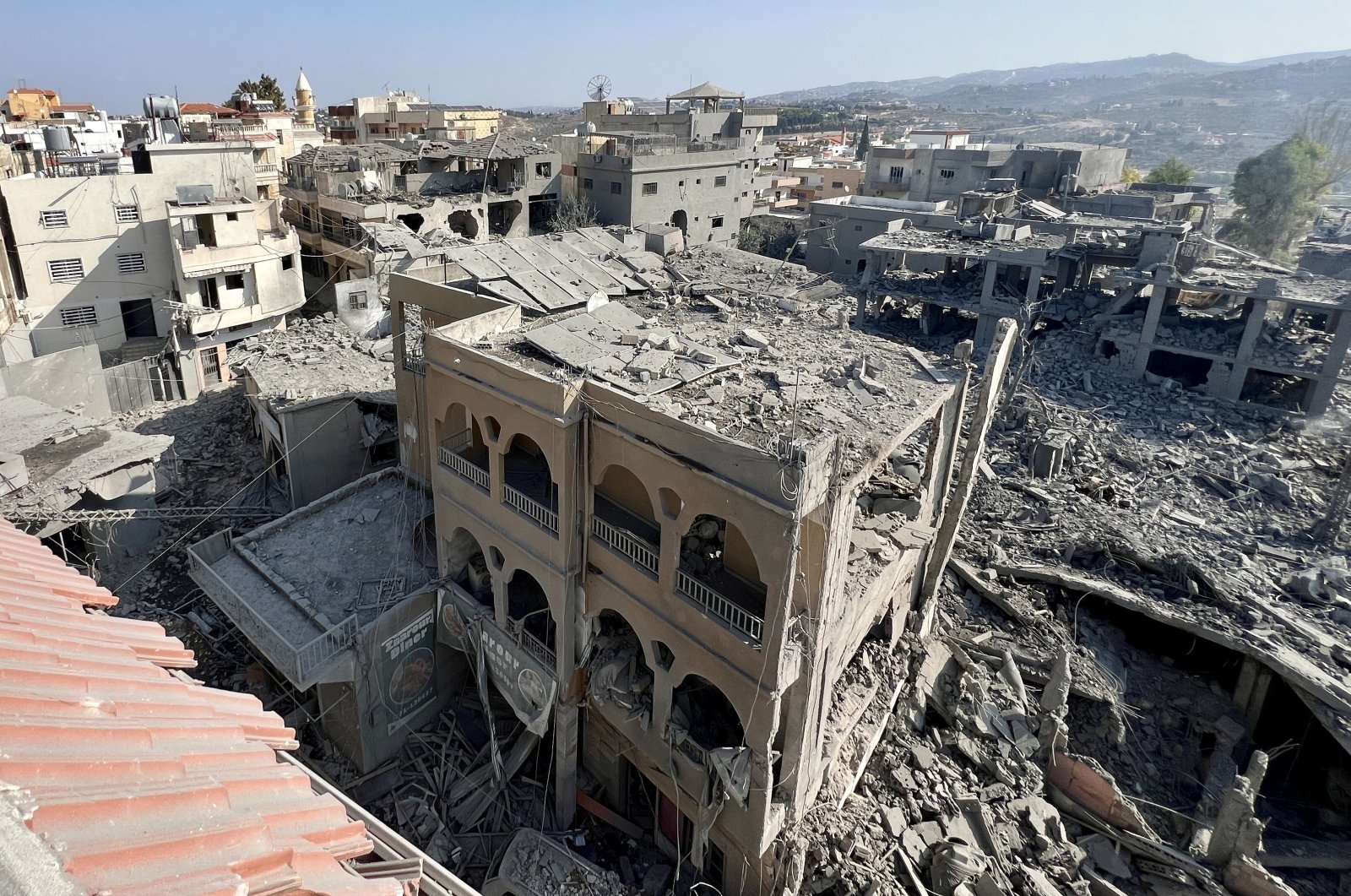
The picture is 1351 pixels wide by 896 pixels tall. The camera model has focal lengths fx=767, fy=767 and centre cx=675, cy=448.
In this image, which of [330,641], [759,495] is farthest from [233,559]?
[759,495]

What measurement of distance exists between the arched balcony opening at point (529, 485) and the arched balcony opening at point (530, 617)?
68.1 inches

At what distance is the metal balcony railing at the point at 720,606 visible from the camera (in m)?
11.8

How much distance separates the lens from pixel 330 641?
51.4ft

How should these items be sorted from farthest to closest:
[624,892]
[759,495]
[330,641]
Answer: [330,641] < [624,892] < [759,495]

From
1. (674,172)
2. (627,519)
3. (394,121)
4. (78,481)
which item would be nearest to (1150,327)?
(674,172)

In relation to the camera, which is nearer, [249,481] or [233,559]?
[233,559]

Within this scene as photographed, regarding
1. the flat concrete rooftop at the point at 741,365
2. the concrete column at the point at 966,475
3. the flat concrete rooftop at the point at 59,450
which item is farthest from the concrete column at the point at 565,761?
the flat concrete rooftop at the point at 59,450

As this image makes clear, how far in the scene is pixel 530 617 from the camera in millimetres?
16516

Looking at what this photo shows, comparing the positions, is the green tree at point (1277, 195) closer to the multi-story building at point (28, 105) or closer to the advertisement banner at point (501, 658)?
the advertisement banner at point (501, 658)

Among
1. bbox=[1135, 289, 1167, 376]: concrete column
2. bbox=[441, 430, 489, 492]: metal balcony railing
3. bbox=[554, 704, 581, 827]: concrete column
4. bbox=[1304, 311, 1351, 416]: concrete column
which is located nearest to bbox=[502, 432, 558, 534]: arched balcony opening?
bbox=[441, 430, 489, 492]: metal balcony railing

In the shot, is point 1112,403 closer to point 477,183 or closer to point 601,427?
point 601,427

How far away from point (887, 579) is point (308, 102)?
75739 millimetres

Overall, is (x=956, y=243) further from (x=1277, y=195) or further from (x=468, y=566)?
(x=1277, y=195)

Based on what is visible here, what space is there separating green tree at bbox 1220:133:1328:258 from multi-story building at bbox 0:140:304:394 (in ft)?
231
